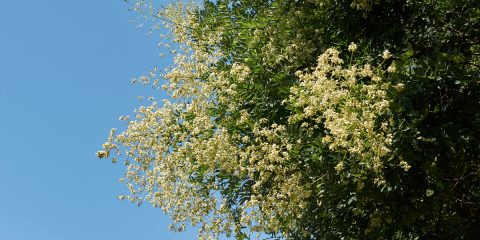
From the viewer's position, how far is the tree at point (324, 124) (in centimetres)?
465

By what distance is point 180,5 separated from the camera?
24.4ft

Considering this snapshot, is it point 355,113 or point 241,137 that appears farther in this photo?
point 241,137

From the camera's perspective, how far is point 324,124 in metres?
4.79

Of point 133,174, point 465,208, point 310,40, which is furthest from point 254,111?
point 465,208

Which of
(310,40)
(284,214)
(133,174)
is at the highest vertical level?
(310,40)

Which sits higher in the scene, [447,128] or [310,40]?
[310,40]

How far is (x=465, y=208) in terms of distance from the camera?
5.84 m

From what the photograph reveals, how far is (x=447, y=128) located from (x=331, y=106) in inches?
48.1

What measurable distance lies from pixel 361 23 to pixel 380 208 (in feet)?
7.18

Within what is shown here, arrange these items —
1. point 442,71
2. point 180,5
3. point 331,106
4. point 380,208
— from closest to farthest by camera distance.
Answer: point 331,106 → point 442,71 → point 380,208 → point 180,5

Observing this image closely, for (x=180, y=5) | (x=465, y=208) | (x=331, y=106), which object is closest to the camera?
(x=331, y=106)

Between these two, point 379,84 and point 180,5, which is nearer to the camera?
point 379,84

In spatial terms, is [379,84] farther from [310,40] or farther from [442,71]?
[310,40]

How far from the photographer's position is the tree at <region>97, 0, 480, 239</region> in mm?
4648
